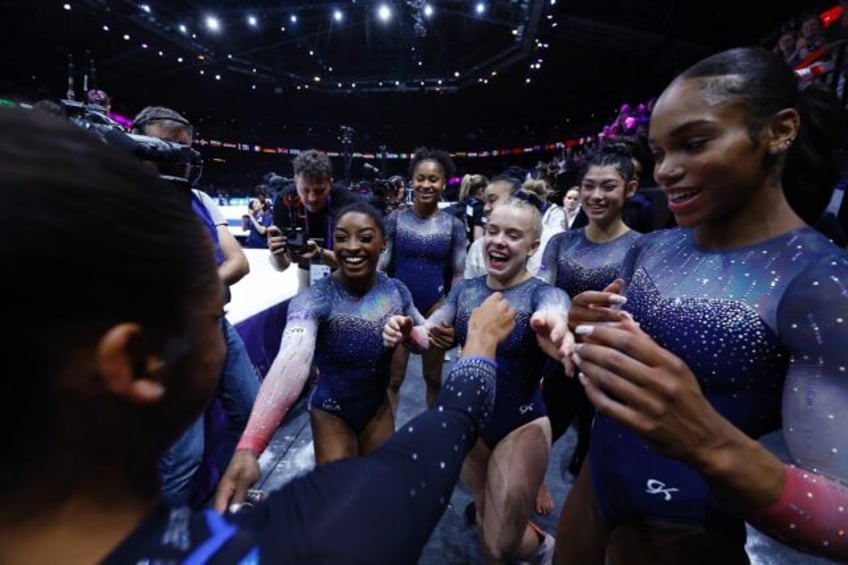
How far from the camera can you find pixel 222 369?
204 cm

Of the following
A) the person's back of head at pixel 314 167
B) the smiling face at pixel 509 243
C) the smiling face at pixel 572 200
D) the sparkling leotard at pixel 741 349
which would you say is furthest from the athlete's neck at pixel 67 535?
the smiling face at pixel 572 200

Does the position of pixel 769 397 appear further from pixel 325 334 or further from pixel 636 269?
pixel 325 334

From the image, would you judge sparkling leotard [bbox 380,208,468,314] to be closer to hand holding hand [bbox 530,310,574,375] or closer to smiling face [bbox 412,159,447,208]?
smiling face [bbox 412,159,447,208]

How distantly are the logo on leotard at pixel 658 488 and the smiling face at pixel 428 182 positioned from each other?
292 centimetres

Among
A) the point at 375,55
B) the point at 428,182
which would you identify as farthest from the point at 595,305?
the point at 375,55

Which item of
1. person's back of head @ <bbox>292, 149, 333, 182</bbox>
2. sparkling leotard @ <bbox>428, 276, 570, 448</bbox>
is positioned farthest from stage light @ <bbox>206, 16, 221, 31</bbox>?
sparkling leotard @ <bbox>428, 276, 570, 448</bbox>

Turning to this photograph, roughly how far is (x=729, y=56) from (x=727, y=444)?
0.90 meters

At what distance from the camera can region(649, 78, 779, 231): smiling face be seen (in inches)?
38.3

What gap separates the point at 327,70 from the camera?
22.5 metres

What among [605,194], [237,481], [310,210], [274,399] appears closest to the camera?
[237,481]

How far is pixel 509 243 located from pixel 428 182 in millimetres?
1697

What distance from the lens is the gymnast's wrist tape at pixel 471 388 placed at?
38.2 inches

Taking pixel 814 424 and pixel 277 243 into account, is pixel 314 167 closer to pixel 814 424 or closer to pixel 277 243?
pixel 277 243

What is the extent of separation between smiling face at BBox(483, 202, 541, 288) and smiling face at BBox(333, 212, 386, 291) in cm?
62
